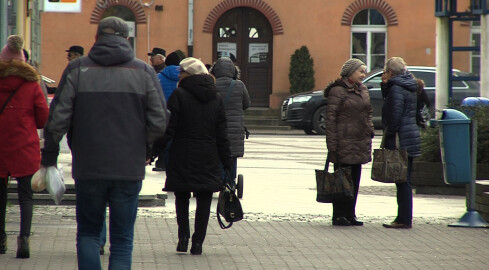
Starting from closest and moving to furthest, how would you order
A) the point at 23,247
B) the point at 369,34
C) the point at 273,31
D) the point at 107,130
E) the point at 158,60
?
the point at 107,130, the point at 23,247, the point at 158,60, the point at 273,31, the point at 369,34

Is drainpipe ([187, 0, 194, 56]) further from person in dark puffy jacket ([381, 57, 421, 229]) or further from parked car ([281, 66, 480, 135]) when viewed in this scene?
person in dark puffy jacket ([381, 57, 421, 229])

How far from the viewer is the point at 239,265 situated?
793cm

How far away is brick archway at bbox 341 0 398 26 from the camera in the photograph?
107ft

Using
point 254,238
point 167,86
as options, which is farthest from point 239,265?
point 167,86

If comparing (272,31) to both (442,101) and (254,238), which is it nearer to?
(442,101)

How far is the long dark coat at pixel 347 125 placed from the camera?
1027 centimetres

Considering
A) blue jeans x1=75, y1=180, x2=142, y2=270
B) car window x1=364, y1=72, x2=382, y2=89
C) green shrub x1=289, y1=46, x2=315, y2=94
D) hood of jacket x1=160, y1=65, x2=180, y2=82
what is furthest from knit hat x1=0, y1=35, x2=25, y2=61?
green shrub x1=289, y1=46, x2=315, y2=94

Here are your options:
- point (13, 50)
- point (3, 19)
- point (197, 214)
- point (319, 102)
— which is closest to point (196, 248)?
point (197, 214)

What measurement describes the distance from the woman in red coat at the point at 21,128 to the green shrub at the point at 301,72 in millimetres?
24043

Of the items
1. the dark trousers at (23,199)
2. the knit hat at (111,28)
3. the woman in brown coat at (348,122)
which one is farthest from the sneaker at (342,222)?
the knit hat at (111,28)

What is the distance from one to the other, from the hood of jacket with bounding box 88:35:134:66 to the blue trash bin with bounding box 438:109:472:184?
5.27m

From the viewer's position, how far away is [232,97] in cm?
1183

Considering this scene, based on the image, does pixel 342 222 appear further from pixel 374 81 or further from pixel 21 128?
pixel 374 81

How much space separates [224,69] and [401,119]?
2.32 metres
